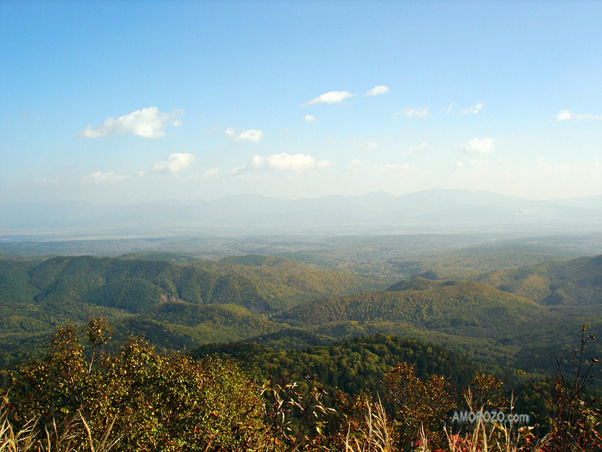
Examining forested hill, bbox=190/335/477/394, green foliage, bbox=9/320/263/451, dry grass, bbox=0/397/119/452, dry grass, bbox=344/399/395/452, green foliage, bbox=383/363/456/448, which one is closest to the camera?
dry grass, bbox=344/399/395/452

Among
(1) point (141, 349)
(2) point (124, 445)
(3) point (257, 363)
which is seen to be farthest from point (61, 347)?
(3) point (257, 363)

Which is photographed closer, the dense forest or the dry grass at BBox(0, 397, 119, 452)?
the dry grass at BBox(0, 397, 119, 452)

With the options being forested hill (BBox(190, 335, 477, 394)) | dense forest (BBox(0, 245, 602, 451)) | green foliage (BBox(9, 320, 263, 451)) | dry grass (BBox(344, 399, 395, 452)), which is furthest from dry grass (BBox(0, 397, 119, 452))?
forested hill (BBox(190, 335, 477, 394))

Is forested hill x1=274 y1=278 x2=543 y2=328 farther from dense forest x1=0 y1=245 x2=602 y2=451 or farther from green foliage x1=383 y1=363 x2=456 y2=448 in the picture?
green foliage x1=383 y1=363 x2=456 y2=448

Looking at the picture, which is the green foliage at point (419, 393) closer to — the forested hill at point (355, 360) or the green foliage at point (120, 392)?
the green foliage at point (120, 392)

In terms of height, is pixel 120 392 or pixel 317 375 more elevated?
pixel 317 375

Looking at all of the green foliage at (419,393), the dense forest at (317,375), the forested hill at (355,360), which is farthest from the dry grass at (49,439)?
the forested hill at (355,360)

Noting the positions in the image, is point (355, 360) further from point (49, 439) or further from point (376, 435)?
point (49, 439)

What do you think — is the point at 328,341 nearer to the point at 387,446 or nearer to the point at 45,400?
the point at 45,400

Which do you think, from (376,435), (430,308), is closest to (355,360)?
(376,435)

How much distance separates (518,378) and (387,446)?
114 m

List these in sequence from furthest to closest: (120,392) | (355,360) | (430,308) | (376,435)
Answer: (430,308) → (355,360) → (120,392) → (376,435)

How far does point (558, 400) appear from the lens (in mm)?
6941

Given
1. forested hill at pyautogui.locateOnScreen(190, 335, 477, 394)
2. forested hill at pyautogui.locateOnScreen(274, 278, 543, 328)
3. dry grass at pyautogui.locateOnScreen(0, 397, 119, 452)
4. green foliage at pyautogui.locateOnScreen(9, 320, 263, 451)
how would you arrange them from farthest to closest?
1. forested hill at pyautogui.locateOnScreen(274, 278, 543, 328)
2. forested hill at pyautogui.locateOnScreen(190, 335, 477, 394)
3. green foliage at pyautogui.locateOnScreen(9, 320, 263, 451)
4. dry grass at pyautogui.locateOnScreen(0, 397, 119, 452)
